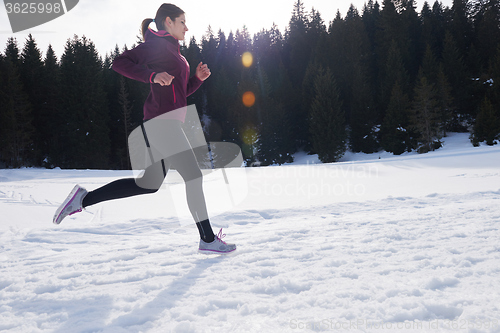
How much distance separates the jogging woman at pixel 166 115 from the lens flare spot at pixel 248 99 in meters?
27.8

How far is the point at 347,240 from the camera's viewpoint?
7.10 feet

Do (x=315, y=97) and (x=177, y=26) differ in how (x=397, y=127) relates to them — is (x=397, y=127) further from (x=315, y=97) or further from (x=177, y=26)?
(x=177, y=26)

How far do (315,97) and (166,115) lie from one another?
93.9 ft

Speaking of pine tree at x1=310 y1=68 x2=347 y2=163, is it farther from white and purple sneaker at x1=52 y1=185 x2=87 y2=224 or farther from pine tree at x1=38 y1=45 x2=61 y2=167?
white and purple sneaker at x1=52 y1=185 x2=87 y2=224

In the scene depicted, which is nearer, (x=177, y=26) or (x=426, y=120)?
(x=177, y=26)

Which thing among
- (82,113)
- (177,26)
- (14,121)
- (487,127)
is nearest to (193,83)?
(177,26)

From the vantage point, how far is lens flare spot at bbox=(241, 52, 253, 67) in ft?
115

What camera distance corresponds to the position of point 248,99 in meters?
29.7

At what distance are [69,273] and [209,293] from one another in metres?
0.84

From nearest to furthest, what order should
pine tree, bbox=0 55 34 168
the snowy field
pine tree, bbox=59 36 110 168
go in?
the snowy field < pine tree, bbox=0 55 34 168 < pine tree, bbox=59 36 110 168

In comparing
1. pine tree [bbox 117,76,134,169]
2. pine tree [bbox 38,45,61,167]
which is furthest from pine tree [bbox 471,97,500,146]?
pine tree [bbox 38,45,61,167]

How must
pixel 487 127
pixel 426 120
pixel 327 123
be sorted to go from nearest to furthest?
pixel 487 127
pixel 426 120
pixel 327 123

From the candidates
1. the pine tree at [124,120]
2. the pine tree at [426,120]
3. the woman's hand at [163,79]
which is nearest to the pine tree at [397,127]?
the pine tree at [426,120]

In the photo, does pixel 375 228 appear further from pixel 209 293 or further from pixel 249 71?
pixel 249 71
